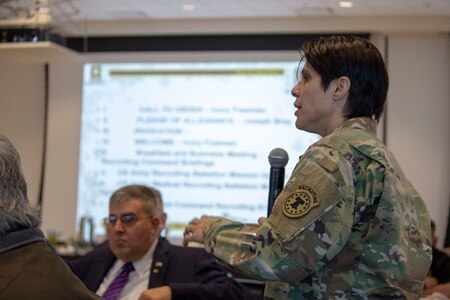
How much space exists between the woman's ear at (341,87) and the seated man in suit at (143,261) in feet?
4.37

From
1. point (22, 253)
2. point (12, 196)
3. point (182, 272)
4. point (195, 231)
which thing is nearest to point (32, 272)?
point (22, 253)

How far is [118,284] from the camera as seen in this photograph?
3.14 metres

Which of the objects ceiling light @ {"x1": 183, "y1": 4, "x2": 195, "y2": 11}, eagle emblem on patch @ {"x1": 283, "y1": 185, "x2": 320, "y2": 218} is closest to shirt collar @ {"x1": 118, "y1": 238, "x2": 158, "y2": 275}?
eagle emblem on patch @ {"x1": 283, "y1": 185, "x2": 320, "y2": 218}

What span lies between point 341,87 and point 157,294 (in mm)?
1289

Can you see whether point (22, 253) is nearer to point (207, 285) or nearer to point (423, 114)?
point (207, 285)

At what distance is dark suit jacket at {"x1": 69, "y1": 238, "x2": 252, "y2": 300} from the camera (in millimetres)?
2866

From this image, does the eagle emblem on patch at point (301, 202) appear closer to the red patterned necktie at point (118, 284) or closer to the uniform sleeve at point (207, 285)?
the uniform sleeve at point (207, 285)

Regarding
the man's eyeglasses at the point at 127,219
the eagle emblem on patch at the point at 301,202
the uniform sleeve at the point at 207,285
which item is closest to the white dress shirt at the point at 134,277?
the man's eyeglasses at the point at 127,219

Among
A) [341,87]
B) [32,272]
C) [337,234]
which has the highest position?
[341,87]

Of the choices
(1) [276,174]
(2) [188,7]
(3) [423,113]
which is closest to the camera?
(1) [276,174]

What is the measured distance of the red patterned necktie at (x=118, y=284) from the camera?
3107 millimetres

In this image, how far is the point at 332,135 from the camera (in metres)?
1.63

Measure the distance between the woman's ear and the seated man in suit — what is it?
133 cm

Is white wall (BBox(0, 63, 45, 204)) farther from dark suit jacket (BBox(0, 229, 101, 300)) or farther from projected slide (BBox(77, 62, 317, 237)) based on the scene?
dark suit jacket (BBox(0, 229, 101, 300))
